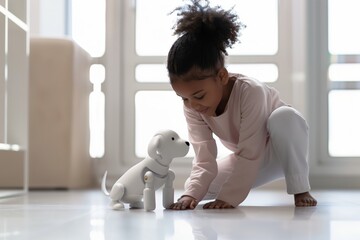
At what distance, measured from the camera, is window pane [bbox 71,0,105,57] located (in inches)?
128

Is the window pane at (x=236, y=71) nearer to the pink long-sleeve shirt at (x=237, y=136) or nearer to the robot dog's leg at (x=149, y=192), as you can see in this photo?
the pink long-sleeve shirt at (x=237, y=136)

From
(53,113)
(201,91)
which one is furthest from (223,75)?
(53,113)

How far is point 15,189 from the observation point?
90.1 inches

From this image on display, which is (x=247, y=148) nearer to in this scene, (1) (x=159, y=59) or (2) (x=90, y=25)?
(1) (x=159, y=59)

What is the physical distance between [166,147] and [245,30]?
1767 mm

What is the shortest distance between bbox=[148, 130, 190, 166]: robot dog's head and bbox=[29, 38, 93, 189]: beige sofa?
1.42 metres

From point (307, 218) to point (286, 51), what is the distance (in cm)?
197

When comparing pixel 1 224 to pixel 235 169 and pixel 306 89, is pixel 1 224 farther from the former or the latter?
pixel 306 89

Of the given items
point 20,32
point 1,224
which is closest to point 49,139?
point 20,32

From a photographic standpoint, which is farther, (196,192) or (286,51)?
(286,51)

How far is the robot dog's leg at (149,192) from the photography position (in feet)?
4.75

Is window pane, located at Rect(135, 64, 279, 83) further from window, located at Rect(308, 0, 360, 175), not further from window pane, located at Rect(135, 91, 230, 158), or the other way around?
window, located at Rect(308, 0, 360, 175)

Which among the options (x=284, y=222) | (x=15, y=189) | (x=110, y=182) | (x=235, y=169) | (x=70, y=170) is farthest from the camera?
(x=110, y=182)

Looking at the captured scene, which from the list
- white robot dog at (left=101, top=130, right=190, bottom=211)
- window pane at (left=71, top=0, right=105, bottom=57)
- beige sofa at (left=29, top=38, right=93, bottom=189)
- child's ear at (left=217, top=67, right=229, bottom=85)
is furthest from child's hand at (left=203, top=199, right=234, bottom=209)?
window pane at (left=71, top=0, right=105, bottom=57)
